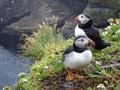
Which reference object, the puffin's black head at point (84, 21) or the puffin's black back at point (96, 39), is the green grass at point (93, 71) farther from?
the puffin's black head at point (84, 21)

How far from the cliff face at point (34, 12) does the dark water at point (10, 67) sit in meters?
2.46

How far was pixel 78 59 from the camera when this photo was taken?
527 centimetres

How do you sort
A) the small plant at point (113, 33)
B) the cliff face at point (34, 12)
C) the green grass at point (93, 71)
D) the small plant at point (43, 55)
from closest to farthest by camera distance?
the green grass at point (93, 71), the small plant at point (43, 55), the small plant at point (113, 33), the cliff face at point (34, 12)

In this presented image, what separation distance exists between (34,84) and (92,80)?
71 centimetres

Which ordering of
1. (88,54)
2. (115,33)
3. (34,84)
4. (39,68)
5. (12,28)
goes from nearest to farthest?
1. (88,54)
2. (34,84)
3. (39,68)
4. (115,33)
5. (12,28)

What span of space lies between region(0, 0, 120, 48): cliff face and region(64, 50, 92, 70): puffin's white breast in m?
10.9

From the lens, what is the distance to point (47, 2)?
19.2 m

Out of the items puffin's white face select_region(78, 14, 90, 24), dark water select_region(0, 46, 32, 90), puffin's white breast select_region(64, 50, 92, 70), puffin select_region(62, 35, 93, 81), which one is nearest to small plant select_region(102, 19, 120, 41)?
puffin's white face select_region(78, 14, 90, 24)

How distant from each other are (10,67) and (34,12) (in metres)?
6.34

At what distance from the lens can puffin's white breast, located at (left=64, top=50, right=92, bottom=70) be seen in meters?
5.27

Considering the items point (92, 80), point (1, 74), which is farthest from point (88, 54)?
point (1, 74)

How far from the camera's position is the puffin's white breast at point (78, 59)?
17.3ft

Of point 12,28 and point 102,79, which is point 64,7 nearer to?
point 12,28

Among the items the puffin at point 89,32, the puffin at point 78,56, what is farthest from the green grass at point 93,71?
the puffin at point 78,56
